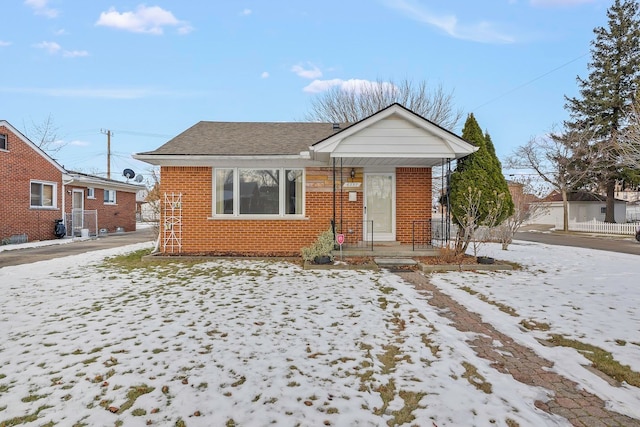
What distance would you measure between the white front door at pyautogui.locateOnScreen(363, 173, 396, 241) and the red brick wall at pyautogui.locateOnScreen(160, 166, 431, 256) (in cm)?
24

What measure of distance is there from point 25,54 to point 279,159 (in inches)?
633

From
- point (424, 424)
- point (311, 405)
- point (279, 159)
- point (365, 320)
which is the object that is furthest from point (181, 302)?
point (279, 159)

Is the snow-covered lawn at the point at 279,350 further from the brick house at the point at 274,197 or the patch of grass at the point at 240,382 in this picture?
the brick house at the point at 274,197

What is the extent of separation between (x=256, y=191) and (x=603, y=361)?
9.21 m

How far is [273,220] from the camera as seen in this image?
10.9 meters

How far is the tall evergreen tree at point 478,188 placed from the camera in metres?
9.23

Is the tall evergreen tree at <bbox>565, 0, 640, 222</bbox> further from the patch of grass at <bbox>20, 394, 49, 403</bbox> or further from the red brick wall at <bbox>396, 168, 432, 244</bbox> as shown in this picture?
the patch of grass at <bbox>20, 394, 49, 403</bbox>

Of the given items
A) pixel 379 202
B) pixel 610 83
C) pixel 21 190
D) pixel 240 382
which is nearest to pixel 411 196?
pixel 379 202

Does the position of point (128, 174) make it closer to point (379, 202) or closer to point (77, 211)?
point (77, 211)

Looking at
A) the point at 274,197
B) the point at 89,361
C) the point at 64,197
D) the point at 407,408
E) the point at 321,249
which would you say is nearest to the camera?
the point at 407,408

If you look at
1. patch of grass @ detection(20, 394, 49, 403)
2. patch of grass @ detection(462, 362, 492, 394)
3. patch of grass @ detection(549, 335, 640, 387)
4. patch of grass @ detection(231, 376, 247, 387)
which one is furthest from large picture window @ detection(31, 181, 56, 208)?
patch of grass @ detection(549, 335, 640, 387)

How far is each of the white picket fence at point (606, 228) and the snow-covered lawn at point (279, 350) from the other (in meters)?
21.3

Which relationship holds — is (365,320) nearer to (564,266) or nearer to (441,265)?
(441,265)

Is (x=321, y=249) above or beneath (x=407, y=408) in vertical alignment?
above
